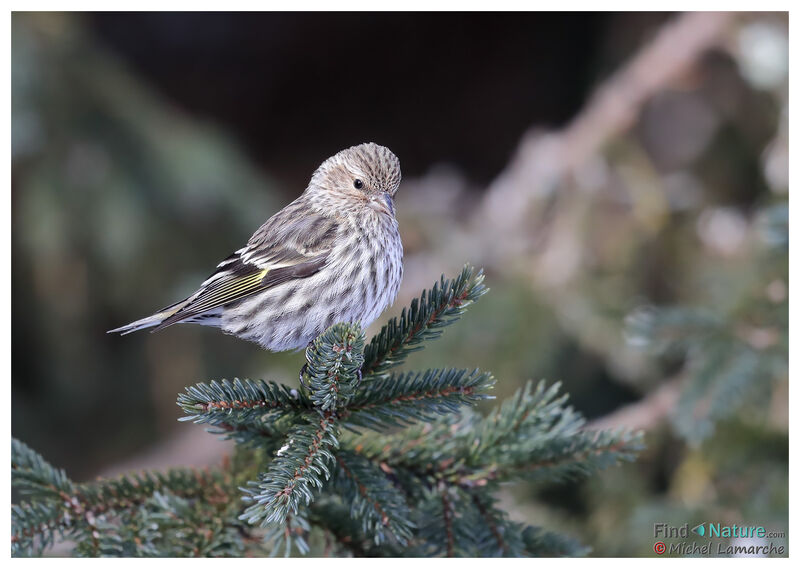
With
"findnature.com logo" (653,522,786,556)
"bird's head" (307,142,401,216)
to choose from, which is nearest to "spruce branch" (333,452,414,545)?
"bird's head" (307,142,401,216)

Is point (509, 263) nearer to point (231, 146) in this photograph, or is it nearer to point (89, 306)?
point (231, 146)

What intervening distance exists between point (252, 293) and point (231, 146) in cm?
163

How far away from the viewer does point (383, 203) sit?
4.22 ft

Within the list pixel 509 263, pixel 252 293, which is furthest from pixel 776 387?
pixel 252 293

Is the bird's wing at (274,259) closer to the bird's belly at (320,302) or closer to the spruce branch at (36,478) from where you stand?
the bird's belly at (320,302)

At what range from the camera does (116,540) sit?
1209mm

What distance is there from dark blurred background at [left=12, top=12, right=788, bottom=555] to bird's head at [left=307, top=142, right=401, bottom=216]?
28.1 inches

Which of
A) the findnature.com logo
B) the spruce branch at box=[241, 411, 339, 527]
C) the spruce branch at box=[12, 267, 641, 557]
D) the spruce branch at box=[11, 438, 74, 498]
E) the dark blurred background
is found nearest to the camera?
the spruce branch at box=[241, 411, 339, 527]

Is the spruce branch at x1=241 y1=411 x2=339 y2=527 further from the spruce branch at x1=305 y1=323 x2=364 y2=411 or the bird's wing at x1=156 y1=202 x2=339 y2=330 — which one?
the bird's wing at x1=156 y1=202 x2=339 y2=330

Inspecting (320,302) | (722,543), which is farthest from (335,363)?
(722,543)

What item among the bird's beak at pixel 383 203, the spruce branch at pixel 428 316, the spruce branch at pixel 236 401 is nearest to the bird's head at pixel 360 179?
the bird's beak at pixel 383 203

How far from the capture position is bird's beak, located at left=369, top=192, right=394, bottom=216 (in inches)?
50.3

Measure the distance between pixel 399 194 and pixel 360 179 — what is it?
4.64 feet

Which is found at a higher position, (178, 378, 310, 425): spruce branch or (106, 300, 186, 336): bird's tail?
(106, 300, 186, 336): bird's tail
